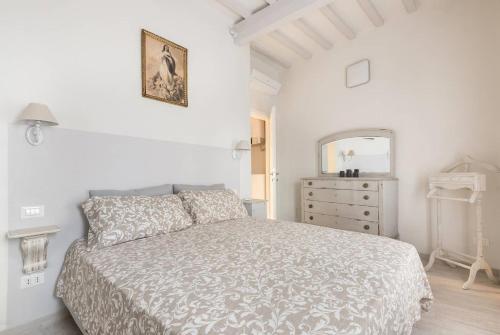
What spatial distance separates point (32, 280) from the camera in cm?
168

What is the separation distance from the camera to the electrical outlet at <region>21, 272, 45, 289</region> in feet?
5.41

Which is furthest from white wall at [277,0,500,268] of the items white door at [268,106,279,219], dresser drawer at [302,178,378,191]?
white door at [268,106,279,219]

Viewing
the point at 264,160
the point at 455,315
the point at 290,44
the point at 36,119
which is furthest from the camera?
the point at 264,160

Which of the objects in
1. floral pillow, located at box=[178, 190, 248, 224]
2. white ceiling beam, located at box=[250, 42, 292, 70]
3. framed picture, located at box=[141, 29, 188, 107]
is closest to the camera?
floral pillow, located at box=[178, 190, 248, 224]

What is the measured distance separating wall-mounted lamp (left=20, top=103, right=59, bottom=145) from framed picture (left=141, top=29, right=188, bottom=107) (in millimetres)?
820

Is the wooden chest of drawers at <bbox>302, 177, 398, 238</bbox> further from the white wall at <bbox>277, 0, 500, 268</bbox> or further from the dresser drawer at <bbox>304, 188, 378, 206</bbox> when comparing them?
the white wall at <bbox>277, 0, 500, 268</bbox>

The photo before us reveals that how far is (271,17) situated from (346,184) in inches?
86.6

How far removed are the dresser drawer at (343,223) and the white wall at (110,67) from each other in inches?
63.0

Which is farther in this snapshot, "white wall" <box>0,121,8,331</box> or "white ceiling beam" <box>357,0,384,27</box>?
"white ceiling beam" <box>357,0,384,27</box>

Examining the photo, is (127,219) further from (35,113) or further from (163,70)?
(163,70)

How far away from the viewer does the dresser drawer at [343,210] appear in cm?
303

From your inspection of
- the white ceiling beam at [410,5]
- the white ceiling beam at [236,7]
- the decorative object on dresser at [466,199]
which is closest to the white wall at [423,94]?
the white ceiling beam at [410,5]

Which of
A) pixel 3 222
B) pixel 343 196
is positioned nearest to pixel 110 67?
pixel 3 222

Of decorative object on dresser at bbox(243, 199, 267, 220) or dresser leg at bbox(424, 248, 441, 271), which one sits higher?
decorative object on dresser at bbox(243, 199, 267, 220)
